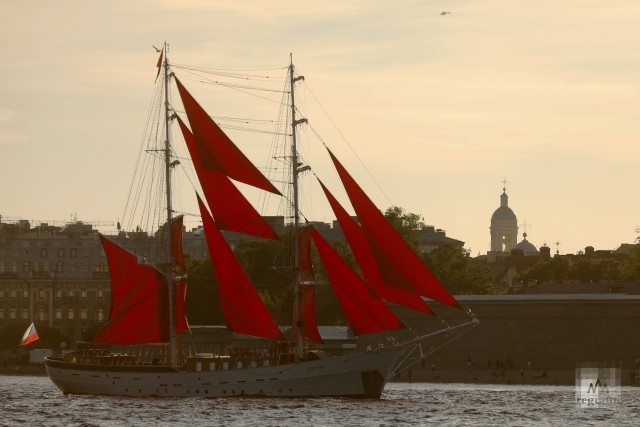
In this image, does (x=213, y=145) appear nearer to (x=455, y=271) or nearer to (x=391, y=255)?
(x=391, y=255)

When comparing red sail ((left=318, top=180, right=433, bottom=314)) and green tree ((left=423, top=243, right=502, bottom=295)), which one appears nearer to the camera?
red sail ((left=318, top=180, right=433, bottom=314))

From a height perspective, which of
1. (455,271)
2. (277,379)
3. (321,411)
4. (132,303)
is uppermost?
(455,271)

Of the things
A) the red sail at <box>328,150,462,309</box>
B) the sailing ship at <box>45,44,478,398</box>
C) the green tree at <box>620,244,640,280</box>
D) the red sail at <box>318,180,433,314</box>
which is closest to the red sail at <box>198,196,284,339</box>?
the sailing ship at <box>45,44,478,398</box>

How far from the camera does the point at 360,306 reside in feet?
271

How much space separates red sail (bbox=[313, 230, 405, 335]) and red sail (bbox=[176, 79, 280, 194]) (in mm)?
5997

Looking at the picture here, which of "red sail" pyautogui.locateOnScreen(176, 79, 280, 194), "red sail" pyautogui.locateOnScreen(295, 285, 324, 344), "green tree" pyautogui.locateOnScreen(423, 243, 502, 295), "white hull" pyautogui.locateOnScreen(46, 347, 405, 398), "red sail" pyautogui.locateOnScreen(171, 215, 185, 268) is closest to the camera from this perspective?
"white hull" pyautogui.locateOnScreen(46, 347, 405, 398)

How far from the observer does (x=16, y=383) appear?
116 m

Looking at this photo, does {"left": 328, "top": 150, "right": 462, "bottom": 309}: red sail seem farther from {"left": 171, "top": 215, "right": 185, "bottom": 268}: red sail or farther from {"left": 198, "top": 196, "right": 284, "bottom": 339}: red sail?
{"left": 171, "top": 215, "right": 185, "bottom": 268}: red sail

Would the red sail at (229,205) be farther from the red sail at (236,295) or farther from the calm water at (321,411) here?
the calm water at (321,411)

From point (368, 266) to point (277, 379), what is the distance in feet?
22.2

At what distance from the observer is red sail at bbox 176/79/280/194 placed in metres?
84.6

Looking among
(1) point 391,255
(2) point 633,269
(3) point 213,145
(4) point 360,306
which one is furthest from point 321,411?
(2) point 633,269

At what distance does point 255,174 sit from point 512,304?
42.1 m

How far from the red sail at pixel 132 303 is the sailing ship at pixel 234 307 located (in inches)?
1.7
